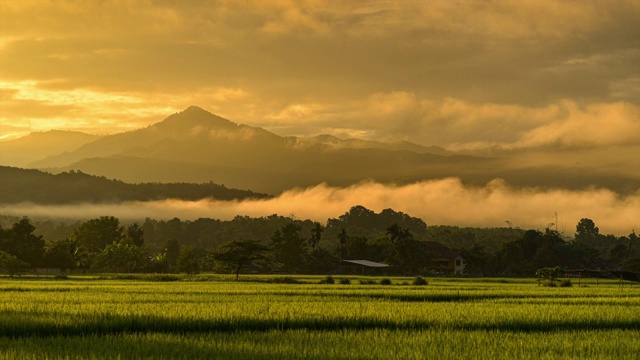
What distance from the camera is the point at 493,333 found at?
21969mm

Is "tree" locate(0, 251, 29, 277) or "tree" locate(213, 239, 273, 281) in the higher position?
"tree" locate(213, 239, 273, 281)

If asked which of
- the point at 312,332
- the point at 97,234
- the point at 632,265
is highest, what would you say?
the point at 97,234

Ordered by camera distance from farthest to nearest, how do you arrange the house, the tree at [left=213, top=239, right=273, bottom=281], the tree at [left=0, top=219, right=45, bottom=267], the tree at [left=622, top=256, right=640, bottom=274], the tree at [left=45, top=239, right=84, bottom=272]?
the house → the tree at [left=622, top=256, right=640, bottom=274] → the tree at [left=45, top=239, right=84, bottom=272] → the tree at [left=0, top=219, right=45, bottom=267] → the tree at [left=213, top=239, right=273, bottom=281]

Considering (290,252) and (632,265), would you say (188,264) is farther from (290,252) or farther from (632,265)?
(632,265)

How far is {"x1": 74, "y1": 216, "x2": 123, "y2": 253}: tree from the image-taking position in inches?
5965

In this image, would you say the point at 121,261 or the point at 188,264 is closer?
the point at 188,264

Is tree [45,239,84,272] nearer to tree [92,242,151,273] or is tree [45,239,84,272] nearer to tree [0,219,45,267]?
tree [0,219,45,267]

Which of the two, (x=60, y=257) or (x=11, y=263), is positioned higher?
(x=60, y=257)

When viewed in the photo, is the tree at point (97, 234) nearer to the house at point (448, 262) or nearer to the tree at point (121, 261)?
the tree at point (121, 261)

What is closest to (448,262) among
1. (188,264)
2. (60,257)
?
(188,264)

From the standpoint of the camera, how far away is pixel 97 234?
501 ft

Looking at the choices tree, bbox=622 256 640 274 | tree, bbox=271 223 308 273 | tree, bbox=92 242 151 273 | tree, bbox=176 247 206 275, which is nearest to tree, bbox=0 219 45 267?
tree, bbox=92 242 151 273

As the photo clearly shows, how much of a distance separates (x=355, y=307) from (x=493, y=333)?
8738mm

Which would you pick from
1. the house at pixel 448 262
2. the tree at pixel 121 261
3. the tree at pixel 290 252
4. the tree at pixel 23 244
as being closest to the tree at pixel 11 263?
the tree at pixel 23 244
